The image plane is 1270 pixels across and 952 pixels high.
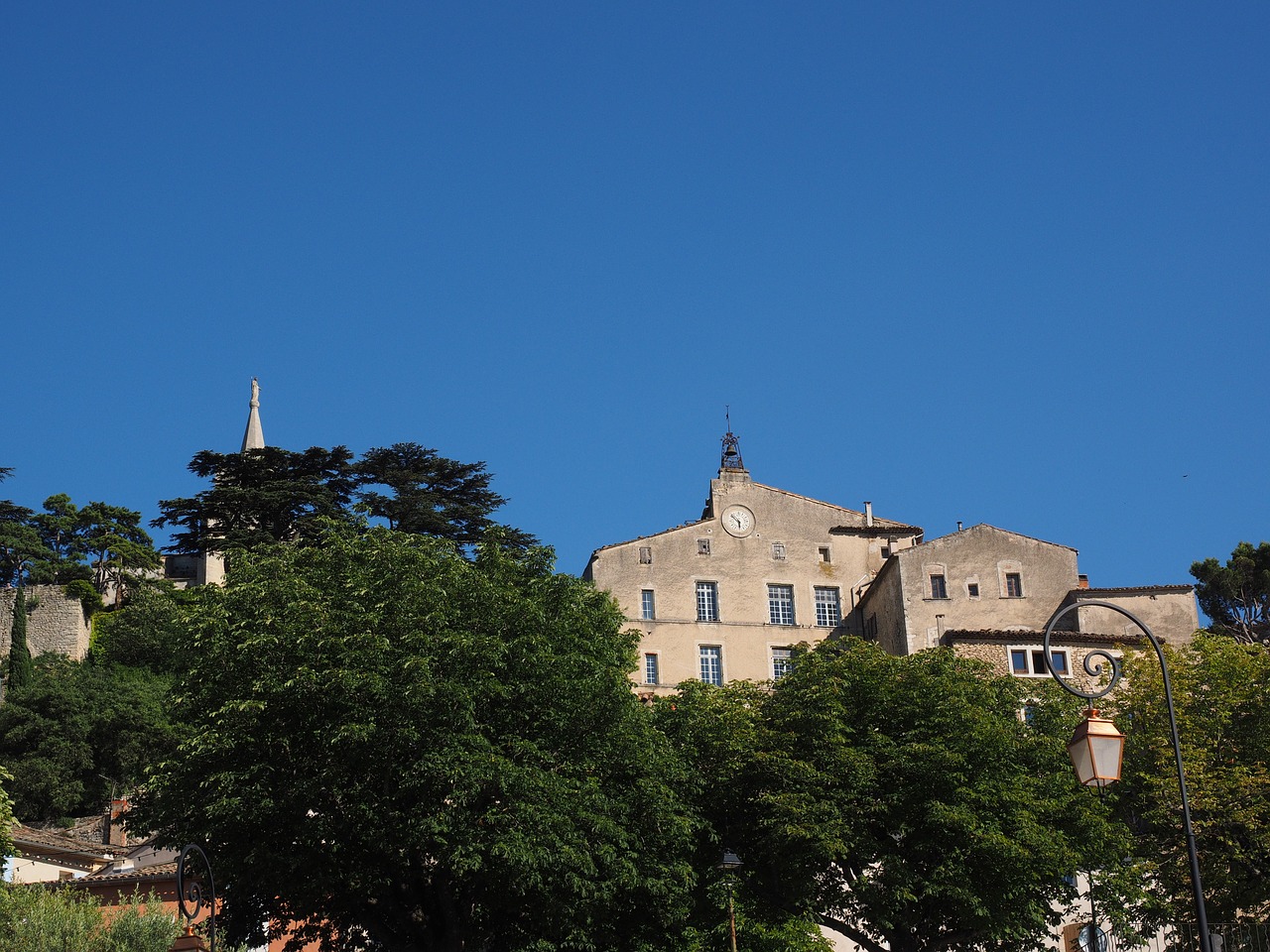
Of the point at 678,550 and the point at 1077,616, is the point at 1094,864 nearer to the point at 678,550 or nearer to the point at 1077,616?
the point at 1077,616

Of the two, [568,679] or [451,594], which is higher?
[451,594]

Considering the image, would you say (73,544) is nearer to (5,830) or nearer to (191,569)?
(191,569)

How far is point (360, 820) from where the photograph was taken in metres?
29.7

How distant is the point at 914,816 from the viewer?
115ft

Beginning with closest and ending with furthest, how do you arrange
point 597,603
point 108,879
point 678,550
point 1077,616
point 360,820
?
1. point 360,820
2. point 597,603
3. point 108,879
4. point 1077,616
5. point 678,550

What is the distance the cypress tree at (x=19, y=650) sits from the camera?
7225 cm

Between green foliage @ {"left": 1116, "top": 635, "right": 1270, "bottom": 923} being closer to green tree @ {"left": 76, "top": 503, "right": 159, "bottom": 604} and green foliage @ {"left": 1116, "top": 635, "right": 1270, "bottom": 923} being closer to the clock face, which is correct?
the clock face

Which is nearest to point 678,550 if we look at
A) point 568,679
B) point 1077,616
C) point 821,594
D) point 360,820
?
point 821,594

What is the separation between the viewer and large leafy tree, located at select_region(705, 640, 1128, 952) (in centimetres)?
3366

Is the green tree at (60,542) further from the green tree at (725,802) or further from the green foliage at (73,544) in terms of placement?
the green tree at (725,802)

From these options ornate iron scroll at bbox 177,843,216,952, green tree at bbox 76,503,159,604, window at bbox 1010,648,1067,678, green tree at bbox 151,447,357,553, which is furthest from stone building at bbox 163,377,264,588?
ornate iron scroll at bbox 177,843,216,952

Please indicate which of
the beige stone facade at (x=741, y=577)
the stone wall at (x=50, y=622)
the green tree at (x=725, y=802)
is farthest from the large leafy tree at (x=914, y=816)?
the stone wall at (x=50, y=622)

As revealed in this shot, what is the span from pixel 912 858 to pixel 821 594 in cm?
3000

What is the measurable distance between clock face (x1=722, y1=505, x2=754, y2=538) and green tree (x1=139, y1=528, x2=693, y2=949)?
30.6 metres
